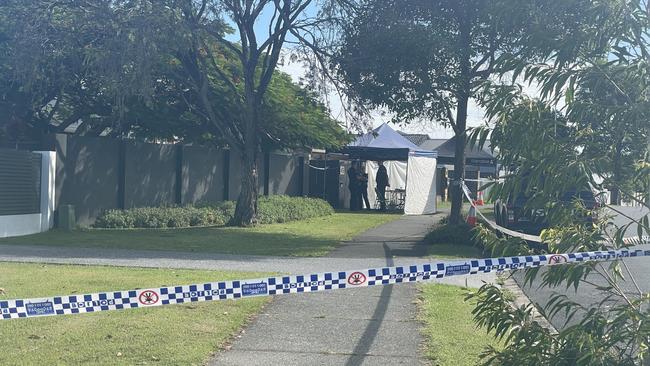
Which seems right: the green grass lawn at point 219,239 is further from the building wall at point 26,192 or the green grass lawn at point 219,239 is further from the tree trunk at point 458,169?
the tree trunk at point 458,169

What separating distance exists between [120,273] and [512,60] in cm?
767

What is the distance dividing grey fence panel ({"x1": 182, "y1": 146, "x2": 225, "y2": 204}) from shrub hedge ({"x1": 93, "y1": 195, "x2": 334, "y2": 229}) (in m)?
1.03

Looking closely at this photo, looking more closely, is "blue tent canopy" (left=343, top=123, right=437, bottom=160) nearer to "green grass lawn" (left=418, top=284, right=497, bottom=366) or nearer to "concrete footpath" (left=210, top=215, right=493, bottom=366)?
"concrete footpath" (left=210, top=215, right=493, bottom=366)

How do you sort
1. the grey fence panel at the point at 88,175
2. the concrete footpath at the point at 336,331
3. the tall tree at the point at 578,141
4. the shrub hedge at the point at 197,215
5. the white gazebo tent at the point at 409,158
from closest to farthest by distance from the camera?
the tall tree at the point at 578,141 → the concrete footpath at the point at 336,331 → the grey fence panel at the point at 88,175 → the shrub hedge at the point at 197,215 → the white gazebo tent at the point at 409,158

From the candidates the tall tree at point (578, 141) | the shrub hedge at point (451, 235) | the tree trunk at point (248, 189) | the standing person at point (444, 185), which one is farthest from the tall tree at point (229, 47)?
the standing person at point (444, 185)

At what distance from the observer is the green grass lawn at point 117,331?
20.9 ft

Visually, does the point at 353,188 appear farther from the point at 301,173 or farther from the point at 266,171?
the point at 266,171

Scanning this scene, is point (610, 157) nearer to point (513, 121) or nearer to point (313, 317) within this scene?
point (513, 121)

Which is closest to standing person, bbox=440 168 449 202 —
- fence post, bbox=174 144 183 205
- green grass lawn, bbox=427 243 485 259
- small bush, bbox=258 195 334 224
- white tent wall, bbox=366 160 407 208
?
white tent wall, bbox=366 160 407 208

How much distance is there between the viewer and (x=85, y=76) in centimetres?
1877

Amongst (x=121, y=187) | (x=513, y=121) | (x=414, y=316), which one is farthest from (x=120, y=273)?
(x=121, y=187)

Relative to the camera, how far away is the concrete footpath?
6582 mm

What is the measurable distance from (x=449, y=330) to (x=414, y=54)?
8.79 metres

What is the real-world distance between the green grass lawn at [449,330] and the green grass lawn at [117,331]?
6.18ft
